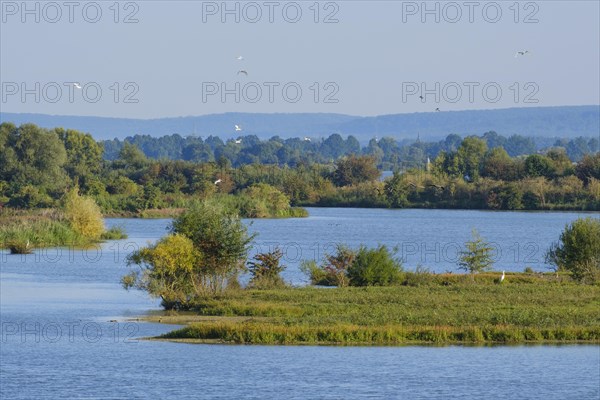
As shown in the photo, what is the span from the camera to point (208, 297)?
143 feet

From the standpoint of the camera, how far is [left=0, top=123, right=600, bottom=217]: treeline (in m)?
110

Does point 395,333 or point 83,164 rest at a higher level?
point 83,164

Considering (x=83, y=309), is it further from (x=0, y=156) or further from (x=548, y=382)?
(x=0, y=156)

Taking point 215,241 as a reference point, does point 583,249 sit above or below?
below

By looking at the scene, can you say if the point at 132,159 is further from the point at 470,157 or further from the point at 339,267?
the point at 339,267

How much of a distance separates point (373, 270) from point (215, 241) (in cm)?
732

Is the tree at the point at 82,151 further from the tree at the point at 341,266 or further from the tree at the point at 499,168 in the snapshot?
the tree at the point at 341,266

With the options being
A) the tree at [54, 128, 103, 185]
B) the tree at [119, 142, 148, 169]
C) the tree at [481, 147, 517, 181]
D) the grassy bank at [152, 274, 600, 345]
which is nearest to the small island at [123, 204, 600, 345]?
the grassy bank at [152, 274, 600, 345]

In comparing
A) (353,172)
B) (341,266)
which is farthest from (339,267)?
(353,172)

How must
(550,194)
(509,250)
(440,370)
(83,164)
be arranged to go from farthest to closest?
(83,164)
(550,194)
(509,250)
(440,370)

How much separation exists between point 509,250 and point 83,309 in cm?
3543

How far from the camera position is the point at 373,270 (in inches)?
1908

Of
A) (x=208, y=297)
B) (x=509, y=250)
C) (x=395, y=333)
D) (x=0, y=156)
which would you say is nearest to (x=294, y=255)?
(x=509, y=250)

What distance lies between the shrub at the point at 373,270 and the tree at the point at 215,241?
5488 millimetres
